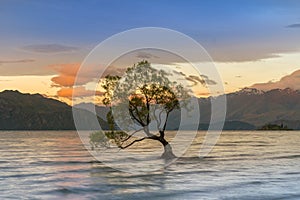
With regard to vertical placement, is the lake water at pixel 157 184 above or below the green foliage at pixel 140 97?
below

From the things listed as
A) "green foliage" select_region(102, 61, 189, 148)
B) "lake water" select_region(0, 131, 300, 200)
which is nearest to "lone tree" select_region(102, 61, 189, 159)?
"green foliage" select_region(102, 61, 189, 148)

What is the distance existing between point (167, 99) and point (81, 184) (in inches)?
861

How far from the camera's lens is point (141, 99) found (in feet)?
198

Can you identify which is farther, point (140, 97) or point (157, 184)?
point (140, 97)

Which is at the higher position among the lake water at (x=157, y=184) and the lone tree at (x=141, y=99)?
the lone tree at (x=141, y=99)

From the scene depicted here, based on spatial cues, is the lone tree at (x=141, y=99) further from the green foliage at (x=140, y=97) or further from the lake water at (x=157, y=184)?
the lake water at (x=157, y=184)

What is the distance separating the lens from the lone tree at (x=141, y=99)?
198 feet

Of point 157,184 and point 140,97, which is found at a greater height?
point 140,97

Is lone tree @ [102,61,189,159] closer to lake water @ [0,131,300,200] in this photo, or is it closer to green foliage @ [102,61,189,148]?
green foliage @ [102,61,189,148]

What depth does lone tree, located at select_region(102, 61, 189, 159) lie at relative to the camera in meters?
60.2

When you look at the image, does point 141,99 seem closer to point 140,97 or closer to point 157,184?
point 140,97

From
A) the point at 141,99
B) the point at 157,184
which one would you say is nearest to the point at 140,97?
the point at 141,99

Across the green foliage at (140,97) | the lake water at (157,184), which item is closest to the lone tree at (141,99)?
the green foliage at (140,97)

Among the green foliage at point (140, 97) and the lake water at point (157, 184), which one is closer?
the lake water at point (157, 184)
